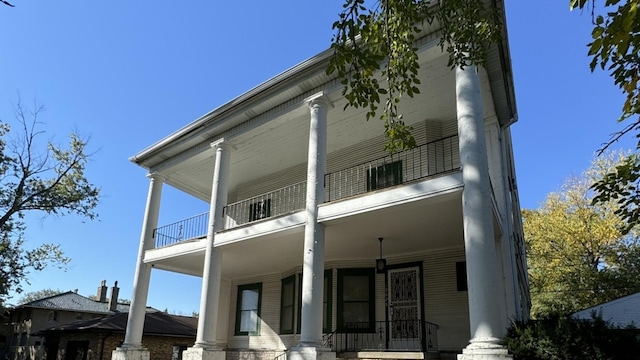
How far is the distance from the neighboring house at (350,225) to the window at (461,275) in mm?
26

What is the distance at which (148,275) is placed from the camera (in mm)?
15188

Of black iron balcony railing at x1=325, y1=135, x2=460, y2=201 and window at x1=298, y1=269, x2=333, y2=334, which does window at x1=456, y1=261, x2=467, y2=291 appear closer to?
black iron balcony railing at x1=325, y1=135, x2=460, y2=201

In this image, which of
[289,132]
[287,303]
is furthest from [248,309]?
[289,132]

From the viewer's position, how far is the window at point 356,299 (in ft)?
42.8

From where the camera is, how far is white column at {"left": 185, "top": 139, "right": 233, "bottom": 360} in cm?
1170

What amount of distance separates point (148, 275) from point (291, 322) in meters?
4.94

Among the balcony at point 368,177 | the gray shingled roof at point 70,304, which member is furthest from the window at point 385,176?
the gray shingled roof at point 70,304

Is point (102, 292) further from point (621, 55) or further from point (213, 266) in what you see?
point (621, 55)

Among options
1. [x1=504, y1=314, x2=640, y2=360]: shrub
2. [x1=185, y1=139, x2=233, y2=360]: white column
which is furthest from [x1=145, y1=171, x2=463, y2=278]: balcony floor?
[x1=504, y1=314, x2=640, y2=360]: shrub

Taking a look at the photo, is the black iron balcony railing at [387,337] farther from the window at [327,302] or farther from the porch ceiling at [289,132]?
the porch ceiling at [289,132]

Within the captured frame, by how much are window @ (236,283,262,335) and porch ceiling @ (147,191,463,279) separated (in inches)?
33.8

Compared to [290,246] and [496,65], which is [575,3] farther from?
[290,246]

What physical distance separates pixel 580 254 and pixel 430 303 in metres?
20.1

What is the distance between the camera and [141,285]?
14.8 meters
